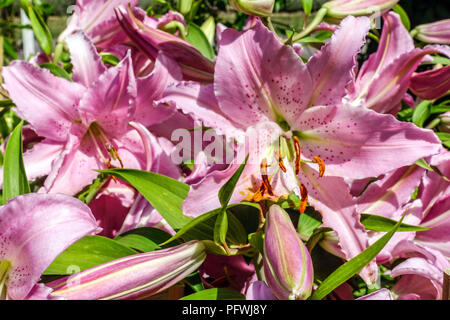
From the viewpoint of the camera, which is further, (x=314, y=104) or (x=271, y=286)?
(x=314, y=104)

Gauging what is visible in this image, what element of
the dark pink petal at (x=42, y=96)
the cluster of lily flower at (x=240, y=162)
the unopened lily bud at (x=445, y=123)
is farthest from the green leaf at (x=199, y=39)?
the unopened lily bud at (x=445, y=123)

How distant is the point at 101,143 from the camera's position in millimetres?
543

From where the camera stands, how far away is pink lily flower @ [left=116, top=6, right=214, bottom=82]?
0.46 m

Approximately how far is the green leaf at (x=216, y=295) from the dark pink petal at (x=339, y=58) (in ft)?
0.62

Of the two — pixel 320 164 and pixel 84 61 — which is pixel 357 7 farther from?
pixel 84 61

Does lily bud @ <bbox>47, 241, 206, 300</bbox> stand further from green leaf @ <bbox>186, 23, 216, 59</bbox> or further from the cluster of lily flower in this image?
green leaf @ <bbox>186, 23, 216, 59</bbox>

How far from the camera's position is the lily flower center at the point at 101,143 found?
1.74ft

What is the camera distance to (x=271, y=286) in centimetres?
34

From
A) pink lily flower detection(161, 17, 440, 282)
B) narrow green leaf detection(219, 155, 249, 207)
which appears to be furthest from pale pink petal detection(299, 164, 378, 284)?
narrow green leaf detection(219, 155, 249, 207)

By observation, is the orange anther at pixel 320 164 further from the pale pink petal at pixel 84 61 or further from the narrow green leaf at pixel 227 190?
the pale pink petal at pixel 84 61

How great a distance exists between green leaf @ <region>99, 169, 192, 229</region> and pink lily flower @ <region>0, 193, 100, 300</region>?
68 mm
